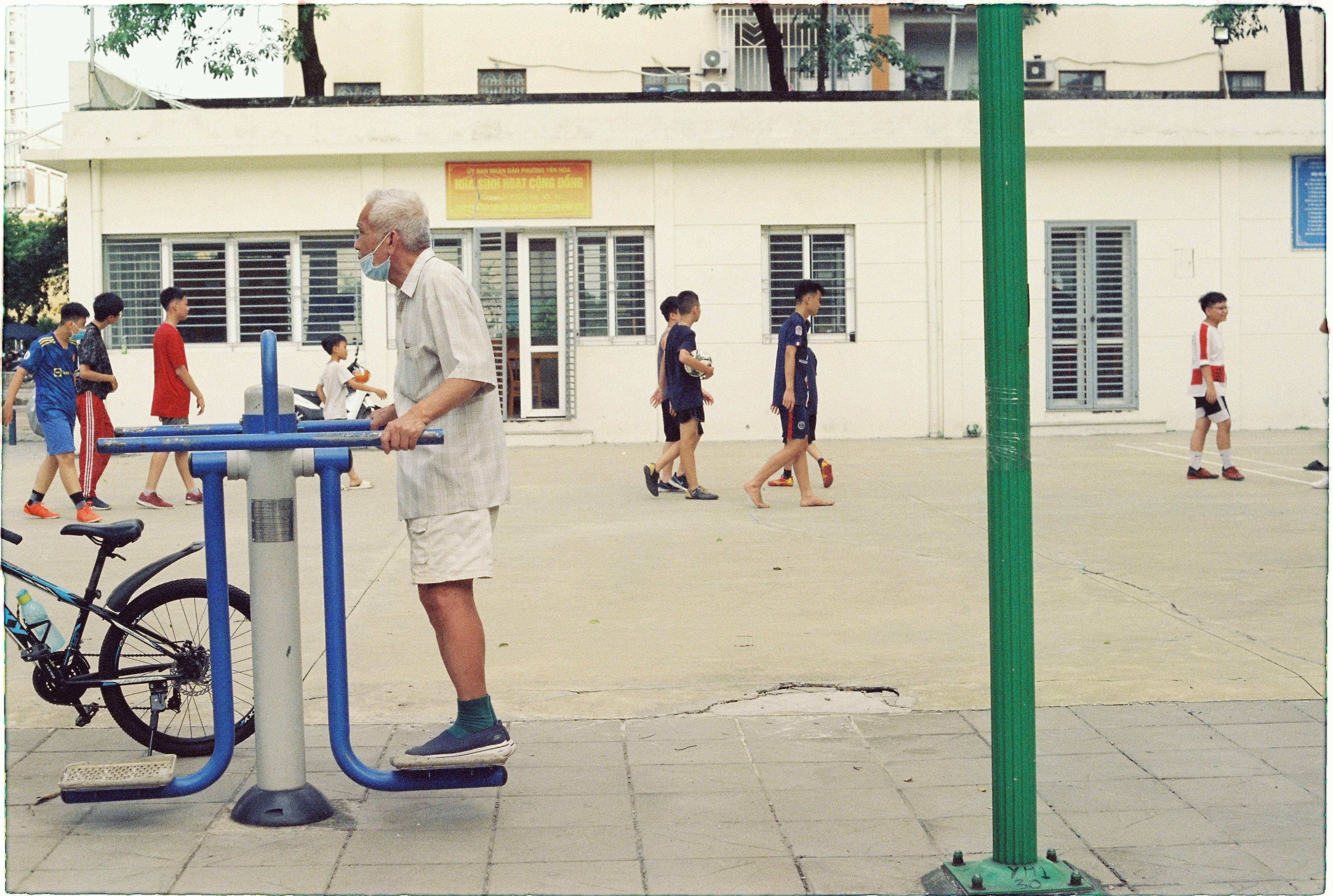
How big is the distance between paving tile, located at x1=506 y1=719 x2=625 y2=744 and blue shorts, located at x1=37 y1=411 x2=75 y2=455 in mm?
7116

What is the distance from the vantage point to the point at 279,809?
13.6ft

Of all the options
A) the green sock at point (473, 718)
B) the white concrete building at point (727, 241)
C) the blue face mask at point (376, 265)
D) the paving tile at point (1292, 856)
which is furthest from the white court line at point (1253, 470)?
the blue face mask at point (376, 265)

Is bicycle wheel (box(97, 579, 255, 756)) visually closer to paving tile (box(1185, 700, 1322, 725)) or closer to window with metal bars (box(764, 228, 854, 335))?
paving tile (box(1185, 700, 1322, 725))

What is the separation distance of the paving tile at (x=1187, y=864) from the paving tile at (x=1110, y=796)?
0.34m

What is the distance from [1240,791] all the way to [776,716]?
1694 millimetres

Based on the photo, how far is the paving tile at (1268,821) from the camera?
4.04 metres

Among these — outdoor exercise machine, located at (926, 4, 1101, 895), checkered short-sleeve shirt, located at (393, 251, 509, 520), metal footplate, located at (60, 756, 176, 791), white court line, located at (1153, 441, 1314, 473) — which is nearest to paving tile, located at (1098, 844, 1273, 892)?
outdoor exercise machine, located at (926, 4, 1101, 895)

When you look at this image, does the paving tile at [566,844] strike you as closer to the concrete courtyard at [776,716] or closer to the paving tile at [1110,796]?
the concrete courtyard at [776,716]

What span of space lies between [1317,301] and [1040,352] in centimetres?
386

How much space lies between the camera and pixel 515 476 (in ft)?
48.0

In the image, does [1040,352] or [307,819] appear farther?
[1040,352]

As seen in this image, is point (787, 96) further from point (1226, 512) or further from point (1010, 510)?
point (1010, 510)

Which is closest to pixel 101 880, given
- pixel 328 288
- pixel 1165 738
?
pixel 1165 738

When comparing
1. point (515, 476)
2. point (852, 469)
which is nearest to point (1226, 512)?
point (852, 469)
